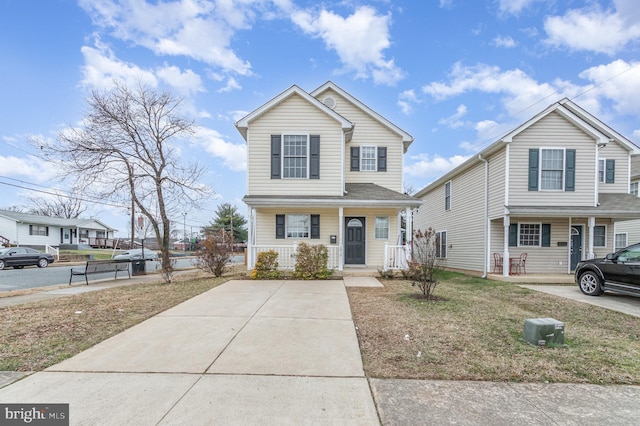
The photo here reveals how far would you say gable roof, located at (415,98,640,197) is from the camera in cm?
1271

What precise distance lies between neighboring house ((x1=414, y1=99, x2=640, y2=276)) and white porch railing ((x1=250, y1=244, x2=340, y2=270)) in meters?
6.82

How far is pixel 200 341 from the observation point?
4730 millimetres

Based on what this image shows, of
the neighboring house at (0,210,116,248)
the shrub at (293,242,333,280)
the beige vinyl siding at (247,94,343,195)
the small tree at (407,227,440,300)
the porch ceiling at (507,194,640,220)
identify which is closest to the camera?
the small tree at (407,227,440,300)

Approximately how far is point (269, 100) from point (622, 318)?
41.3 ft

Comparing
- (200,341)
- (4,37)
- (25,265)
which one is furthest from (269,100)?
(25,265)

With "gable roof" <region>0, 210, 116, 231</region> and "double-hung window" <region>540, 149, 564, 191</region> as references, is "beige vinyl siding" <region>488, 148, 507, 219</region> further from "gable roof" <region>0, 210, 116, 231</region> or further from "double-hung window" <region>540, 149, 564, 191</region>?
"gable roof" <region>0, 210, 116, 231</region>

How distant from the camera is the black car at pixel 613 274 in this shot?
8.05m

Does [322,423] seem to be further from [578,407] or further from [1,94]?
[1,94]

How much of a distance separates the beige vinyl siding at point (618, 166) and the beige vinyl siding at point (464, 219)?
19.3ft

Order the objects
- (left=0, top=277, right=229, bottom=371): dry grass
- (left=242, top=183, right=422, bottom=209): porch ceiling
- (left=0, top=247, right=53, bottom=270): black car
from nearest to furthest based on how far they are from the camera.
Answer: (left=0, top=277, right=229, bottom=371): dry grass
(left=242, top=183, right=422, bottom=209): porch ceiling
(left=0, top=247, right=53, bottom=270): black car

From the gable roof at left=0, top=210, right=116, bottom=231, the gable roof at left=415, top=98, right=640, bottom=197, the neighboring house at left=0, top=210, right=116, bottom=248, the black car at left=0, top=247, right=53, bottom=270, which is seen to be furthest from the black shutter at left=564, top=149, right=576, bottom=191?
the gable roof at left=0, top=210, right=116, bottom=231

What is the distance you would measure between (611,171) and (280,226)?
52.6 ft

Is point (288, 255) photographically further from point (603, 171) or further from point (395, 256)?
point (603, 171)

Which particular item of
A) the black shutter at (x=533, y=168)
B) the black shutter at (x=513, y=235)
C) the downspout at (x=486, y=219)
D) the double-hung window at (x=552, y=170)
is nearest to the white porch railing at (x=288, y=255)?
the downspout at (x=486, y=219)
